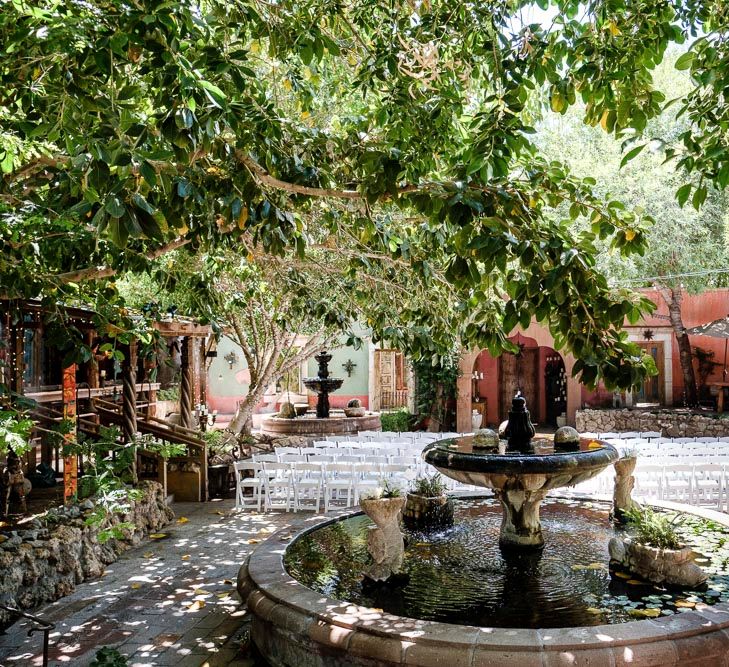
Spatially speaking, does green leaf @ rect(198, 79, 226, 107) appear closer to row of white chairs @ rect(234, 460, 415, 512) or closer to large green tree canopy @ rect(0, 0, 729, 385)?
large green tree canopy @ rect(0, 0, 729, 385)

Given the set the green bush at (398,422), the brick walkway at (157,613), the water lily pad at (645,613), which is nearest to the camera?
the water lily pad at (645,613)

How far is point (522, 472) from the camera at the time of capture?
5.91 meters

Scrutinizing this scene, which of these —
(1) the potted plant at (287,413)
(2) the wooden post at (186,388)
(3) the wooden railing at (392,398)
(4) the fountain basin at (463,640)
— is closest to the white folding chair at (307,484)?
(2) the wooden post at (186,388)

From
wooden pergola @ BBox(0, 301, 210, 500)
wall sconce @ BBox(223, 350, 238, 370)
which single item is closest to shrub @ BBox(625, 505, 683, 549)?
wooden pergola @ BBox(0, 301, 210, 500)

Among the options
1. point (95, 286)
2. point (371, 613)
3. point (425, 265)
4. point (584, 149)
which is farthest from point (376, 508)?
point (584, 149)

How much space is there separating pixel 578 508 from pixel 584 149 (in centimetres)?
1478

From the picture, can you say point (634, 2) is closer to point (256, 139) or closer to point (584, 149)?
point (256, 139)

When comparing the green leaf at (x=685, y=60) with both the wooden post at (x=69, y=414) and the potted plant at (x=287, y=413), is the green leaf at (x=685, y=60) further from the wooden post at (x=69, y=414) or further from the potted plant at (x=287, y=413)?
the potted plant at (x=287, y=413)

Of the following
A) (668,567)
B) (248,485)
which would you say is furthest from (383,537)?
(248,485)

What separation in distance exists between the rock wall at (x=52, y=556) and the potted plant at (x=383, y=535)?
213 centimetres

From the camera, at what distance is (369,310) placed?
873 cm

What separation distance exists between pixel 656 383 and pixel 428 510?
17.5 metres

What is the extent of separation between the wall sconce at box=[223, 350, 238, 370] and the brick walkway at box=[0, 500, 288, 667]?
21104 millimetres

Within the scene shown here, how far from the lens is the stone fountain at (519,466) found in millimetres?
5941
